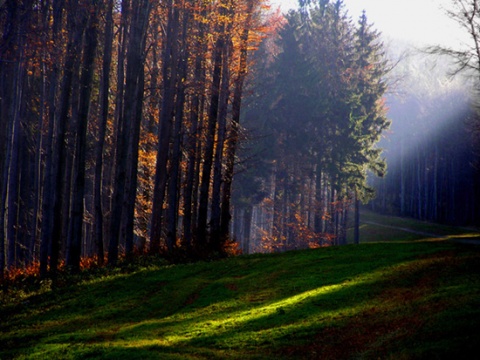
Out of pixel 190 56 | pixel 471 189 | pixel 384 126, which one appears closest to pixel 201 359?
pixel 190 56

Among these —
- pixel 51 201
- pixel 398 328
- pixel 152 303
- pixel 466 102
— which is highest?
pixel 466 102

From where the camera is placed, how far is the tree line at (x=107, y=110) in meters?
23.2

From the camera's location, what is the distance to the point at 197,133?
32.0 metres

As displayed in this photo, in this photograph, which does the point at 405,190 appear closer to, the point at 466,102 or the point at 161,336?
the point at 466,102

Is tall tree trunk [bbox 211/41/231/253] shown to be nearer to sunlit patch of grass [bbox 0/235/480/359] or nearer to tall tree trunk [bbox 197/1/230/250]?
tall tree trunk [bbox 197/1/230/250]

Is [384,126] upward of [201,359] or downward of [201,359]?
upward

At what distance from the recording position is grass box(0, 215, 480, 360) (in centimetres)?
1079

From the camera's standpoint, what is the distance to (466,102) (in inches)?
2803

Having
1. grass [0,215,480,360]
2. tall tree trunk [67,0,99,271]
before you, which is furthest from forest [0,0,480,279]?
grass [0,215,480,360]

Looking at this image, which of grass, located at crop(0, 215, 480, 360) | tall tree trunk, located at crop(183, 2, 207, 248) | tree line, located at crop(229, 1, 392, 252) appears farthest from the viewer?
tree line, located at crop(229, 1, 392, 252)

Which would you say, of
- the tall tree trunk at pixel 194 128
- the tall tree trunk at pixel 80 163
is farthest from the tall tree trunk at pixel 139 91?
the tall tree trunk at pixel 194 128

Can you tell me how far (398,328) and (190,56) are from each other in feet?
74.3

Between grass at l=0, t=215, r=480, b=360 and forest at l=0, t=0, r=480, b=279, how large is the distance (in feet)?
14.9

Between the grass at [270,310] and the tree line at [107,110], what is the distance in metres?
3.61
